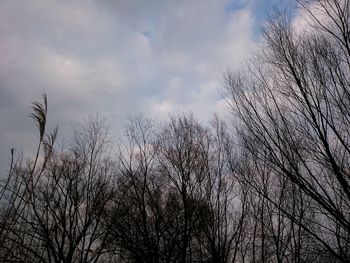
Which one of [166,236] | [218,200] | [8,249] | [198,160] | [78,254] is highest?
[198,160]

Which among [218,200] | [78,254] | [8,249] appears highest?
[218,200]

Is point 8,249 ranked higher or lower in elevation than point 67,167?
lower

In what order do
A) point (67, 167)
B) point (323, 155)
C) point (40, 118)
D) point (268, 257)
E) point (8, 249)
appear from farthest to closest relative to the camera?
point (268, 257) → point (67, 167) → point (323, 155) → point (8, 249) → point (40, 118)

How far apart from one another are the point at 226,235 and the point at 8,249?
1501cm

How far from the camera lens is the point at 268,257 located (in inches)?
770

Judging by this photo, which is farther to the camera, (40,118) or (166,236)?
(166,236)

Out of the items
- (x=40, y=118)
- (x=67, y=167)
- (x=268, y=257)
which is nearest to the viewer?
(x=40, y=118)

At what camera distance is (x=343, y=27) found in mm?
7207

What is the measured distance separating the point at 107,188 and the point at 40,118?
15.0 metres

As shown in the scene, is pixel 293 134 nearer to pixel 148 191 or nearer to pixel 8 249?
pixel 8 249

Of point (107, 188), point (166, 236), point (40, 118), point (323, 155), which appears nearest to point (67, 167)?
point (107, 188)

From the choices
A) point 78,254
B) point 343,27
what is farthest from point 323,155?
point 78,254

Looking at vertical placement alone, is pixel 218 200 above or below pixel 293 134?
above

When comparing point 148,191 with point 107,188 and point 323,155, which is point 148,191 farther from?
point 323,155
